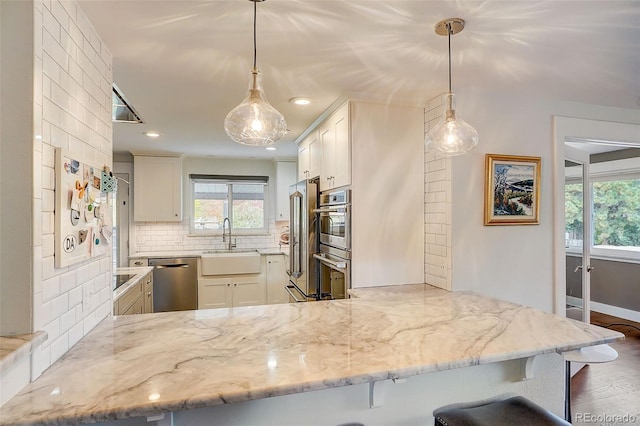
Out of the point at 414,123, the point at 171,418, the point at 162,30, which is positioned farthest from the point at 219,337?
the point at 414,123

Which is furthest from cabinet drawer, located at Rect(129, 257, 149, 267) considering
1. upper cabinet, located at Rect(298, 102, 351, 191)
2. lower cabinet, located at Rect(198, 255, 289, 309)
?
upper cabinet, located at Rect(298, 102, 351, 191)

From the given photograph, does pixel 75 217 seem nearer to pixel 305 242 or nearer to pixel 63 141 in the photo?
pixel 63 141

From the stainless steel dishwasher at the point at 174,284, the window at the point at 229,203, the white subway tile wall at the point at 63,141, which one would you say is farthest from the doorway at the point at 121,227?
the white subway tile wall at the point at 63,141

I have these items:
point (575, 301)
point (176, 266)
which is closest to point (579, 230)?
point (575, 301)

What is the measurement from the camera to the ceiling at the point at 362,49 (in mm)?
1474

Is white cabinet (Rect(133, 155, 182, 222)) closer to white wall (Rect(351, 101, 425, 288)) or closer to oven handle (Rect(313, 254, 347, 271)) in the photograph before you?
oven handle (Rect(313, 254, 347, 271))

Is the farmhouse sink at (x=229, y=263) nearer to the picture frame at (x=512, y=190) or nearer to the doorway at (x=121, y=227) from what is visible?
the doorway at (x=121, y=227)

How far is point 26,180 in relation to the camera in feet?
3.51

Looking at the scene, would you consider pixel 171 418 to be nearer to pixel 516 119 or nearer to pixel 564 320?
pixel 564 320

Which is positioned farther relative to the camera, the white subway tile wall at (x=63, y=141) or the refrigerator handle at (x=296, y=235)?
the refrigerator handle at (x=296, y=235)

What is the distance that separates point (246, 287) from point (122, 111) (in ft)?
8.86

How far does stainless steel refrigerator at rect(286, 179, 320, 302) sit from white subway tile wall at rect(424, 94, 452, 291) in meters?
0.95

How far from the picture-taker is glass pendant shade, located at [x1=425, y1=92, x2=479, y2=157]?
1.68 metres

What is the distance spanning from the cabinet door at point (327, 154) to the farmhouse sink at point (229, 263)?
6.87 feet
